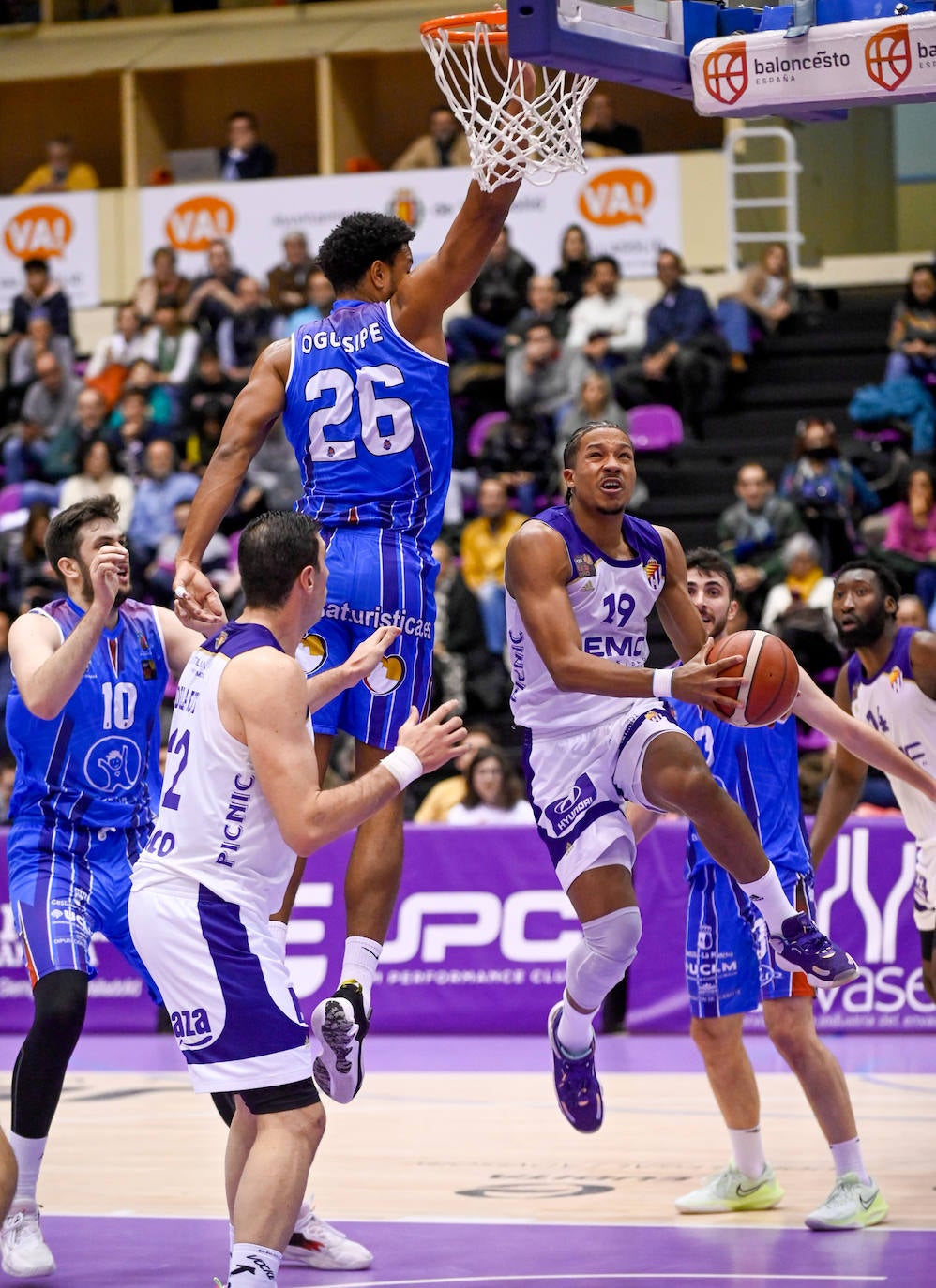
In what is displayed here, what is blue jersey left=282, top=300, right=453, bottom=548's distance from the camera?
245 inches

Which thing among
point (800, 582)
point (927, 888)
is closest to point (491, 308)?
point (800, 582)

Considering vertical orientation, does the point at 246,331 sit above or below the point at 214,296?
below

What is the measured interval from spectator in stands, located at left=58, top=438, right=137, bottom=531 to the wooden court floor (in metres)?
6.16

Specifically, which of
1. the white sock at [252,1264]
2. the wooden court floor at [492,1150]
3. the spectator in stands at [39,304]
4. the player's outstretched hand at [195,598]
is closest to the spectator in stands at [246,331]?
the spectator in stands at [39,304]

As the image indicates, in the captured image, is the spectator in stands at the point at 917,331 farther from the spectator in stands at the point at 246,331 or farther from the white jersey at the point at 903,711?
the white jersey at the point at 903,711

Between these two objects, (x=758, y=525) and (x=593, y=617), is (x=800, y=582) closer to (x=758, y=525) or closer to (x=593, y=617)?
(x=758, y=525)

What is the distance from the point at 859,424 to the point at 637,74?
913 cm

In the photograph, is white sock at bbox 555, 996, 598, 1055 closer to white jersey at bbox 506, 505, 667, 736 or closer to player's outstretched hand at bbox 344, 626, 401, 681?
white jersey at bbox 506, 505, 667, 736

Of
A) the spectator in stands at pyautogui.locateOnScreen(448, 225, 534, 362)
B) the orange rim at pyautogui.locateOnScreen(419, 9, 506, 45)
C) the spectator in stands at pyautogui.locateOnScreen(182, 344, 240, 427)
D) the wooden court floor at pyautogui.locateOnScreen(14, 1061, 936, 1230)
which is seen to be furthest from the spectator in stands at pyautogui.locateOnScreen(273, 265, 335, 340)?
the orange rim at pyautogui.locateOnScreen(419, 9, 506, 45)

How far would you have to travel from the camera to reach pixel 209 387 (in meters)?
16.2

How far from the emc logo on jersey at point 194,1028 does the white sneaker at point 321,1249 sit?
133 cm

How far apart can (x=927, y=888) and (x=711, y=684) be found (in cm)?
243

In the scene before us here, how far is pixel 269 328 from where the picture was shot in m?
16.8

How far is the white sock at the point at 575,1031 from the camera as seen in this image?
6605 millimetres
